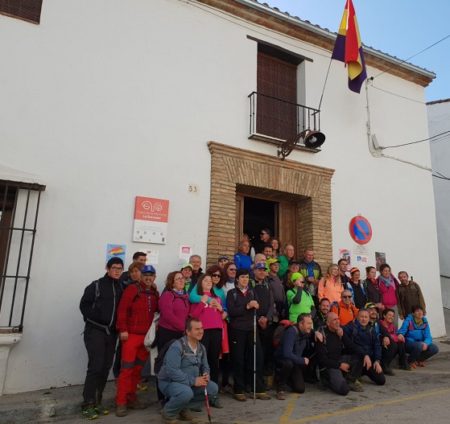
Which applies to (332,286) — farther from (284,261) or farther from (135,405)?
(135,405)

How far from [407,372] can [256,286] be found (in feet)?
9.81

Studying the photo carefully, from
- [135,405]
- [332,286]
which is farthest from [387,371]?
[135,405]

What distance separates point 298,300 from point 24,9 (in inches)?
223

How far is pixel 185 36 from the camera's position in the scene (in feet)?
22.4

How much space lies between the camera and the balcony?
7.22m

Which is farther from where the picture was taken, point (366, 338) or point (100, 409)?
point (366, 338)

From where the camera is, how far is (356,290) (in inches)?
263

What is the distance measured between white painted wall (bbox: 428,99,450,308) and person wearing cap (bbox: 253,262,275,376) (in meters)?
8.51

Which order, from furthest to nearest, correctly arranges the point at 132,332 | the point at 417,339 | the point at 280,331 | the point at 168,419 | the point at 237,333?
the point at 417,339 < the point at 280,331 < the point at 237,333 < the point at 132,332 < the point at 168,419

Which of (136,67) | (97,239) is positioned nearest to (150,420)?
(97,239)

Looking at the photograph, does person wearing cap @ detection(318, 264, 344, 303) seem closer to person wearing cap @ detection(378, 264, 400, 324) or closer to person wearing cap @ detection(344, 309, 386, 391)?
person wearing cap @ detection(344, 309, 386, 391)

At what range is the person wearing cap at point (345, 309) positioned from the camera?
5.87 metres

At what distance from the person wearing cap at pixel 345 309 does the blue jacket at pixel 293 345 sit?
33.2 inches

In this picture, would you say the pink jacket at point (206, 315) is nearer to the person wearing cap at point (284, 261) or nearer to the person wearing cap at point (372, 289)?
the person wearing cap at point (284, 261)
